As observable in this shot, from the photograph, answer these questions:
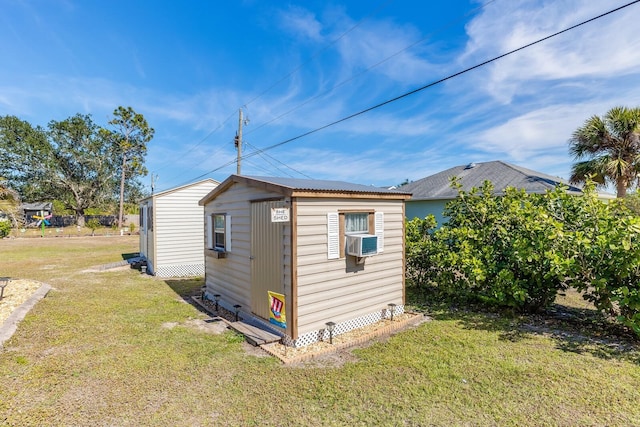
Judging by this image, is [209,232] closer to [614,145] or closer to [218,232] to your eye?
[218,232]

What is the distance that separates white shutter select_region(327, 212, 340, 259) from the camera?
191 inches

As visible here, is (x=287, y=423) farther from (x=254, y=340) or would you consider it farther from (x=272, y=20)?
(x=272, y=20)

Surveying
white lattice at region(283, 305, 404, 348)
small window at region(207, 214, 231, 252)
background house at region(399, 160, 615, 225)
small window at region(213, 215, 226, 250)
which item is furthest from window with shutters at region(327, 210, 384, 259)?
background house at region(399, 160, 615, 225)

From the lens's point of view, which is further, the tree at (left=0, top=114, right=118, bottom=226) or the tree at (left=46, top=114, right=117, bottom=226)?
the tree at (left=46, top=114, right=117, bottom=226)

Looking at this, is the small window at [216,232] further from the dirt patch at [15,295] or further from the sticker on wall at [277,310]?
the dirt patch at [15,295]

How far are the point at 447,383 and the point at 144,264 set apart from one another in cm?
1153

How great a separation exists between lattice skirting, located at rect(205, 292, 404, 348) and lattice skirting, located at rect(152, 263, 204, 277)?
16.1 feet

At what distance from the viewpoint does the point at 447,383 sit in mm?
3498

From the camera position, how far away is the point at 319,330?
4.76m

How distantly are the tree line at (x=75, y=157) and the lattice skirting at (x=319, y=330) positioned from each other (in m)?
31.5

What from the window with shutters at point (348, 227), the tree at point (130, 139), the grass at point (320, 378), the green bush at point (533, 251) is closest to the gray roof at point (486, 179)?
the green bush at point (533, 251)

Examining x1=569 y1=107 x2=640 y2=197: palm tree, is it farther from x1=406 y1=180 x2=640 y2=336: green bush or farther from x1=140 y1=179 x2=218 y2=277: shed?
x1=140 y1=179 x2=218 y2=277: shed

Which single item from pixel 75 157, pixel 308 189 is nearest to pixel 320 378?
pixel 308 189

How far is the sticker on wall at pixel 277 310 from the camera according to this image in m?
4.56
